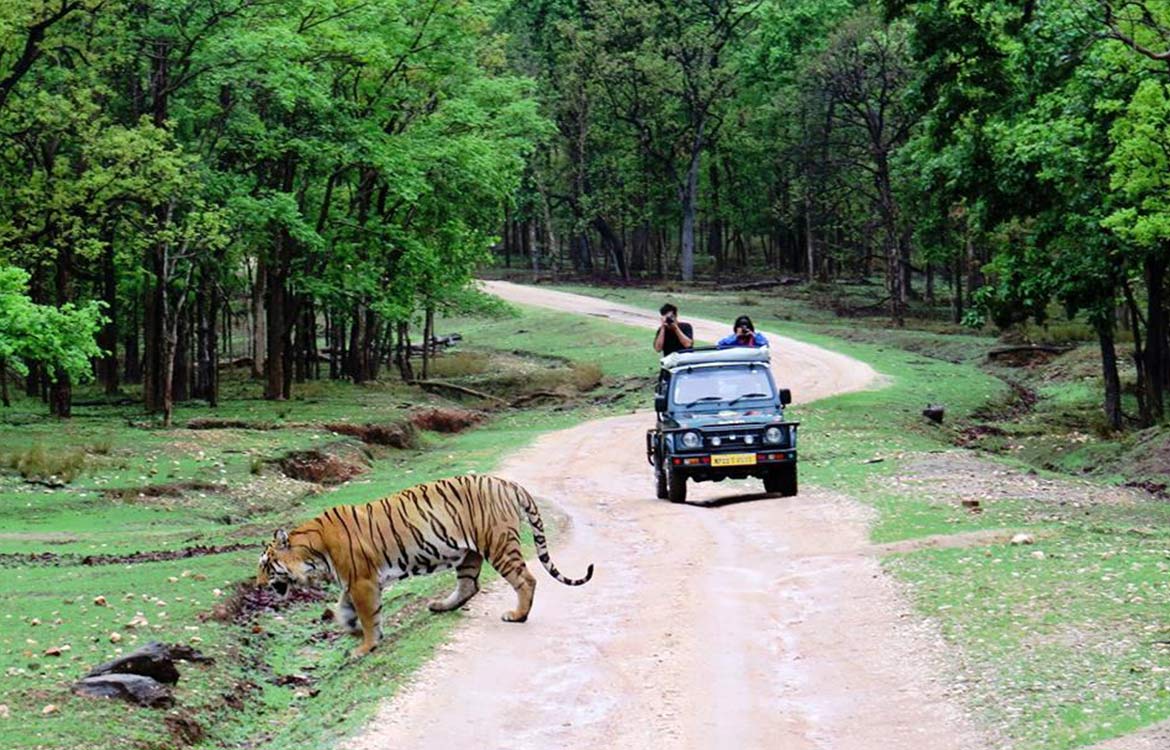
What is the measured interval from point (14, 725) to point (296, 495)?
17803mm

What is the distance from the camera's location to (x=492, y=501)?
15797mm

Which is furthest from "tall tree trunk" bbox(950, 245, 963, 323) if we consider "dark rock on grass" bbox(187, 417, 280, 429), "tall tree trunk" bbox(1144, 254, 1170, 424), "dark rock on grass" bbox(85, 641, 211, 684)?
"dark rock on grass" bbox(85, 641, 211, 684)

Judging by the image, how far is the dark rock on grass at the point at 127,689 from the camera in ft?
40.9

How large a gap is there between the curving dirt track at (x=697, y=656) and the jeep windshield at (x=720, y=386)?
310 cm

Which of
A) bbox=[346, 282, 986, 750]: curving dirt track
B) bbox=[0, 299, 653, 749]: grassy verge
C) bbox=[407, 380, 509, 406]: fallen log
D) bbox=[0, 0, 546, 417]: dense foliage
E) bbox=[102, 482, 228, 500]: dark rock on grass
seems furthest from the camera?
bbox=[407, 380, 509, 406]: fallen log

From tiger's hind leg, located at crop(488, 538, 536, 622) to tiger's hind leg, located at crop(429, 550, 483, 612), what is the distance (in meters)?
0.53

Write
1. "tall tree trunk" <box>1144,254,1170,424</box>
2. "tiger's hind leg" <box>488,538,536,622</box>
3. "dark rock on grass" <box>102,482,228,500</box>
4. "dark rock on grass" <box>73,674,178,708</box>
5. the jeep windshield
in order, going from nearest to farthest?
"dark rock on grass" <box>73,674,178,708</box>, "tiger's hind leg" <box>488,538,536,622</box>, the jeep windshield, "dark rock on grass" <box>102,482,228,500</box>, "tall tree trunk" <box>1144,254,1170,424</box>

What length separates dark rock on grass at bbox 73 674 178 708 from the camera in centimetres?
1248

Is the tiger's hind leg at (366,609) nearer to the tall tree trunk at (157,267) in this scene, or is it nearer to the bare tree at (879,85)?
the tall tree trunk at (157,267)

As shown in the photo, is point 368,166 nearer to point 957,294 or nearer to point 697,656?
point 697,656

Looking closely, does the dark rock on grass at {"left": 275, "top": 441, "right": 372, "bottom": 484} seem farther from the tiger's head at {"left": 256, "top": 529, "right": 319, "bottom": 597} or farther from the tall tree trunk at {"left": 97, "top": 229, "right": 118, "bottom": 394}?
the tiger's head at {"left": 256, "top": 529, "right": 319, "bottom": 597}

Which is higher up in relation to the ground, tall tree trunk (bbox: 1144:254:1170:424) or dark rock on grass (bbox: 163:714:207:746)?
tall tree trunk (bbox: 1144:254:1170:424)

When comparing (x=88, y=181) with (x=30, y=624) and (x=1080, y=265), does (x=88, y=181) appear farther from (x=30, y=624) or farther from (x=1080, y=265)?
(x=1080, y=265)

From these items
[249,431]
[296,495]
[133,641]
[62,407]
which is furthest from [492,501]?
[62,407]
